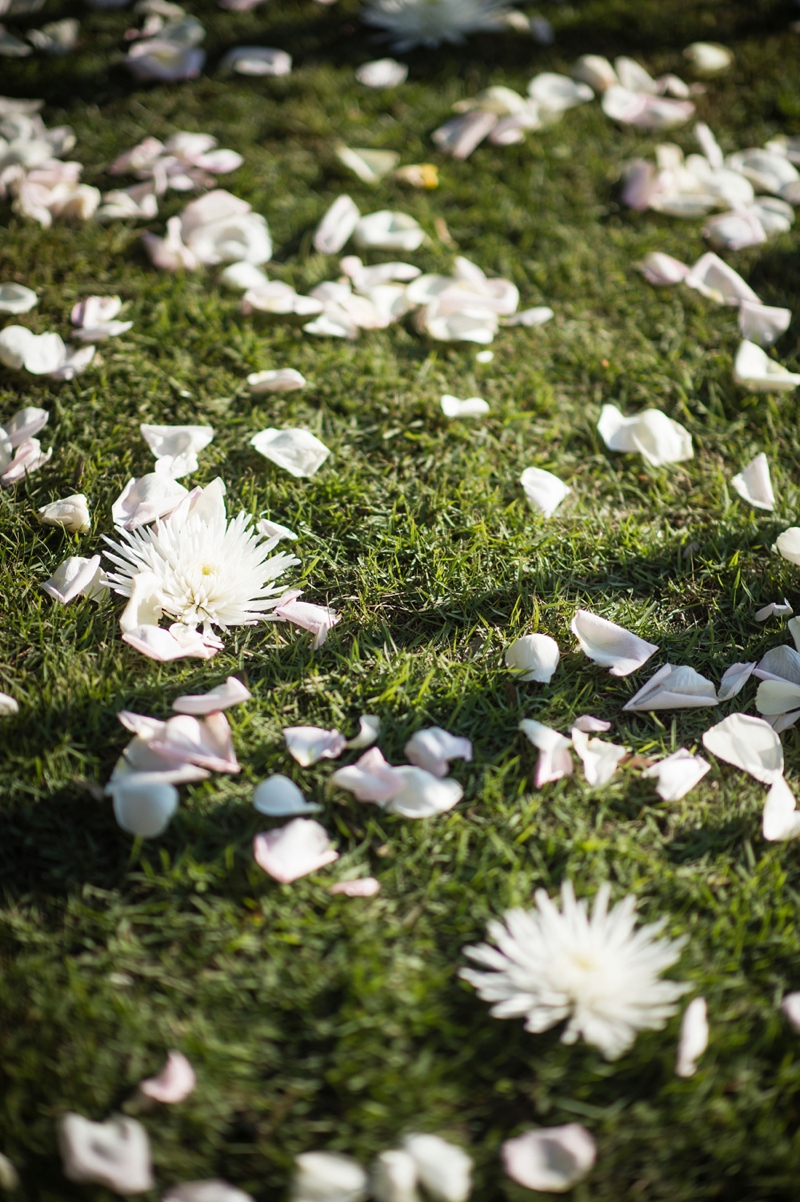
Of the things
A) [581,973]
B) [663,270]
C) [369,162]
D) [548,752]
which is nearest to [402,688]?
[548,752]

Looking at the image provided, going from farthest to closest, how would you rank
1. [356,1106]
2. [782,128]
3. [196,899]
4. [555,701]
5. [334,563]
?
[782,128], [334,563], [555,701], [196,899], [356,1106]

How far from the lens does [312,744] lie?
1.20 meters

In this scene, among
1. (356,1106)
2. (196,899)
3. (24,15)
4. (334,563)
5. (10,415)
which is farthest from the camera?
(24,15)

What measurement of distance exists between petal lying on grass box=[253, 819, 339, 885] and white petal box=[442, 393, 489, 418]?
864 millimetres

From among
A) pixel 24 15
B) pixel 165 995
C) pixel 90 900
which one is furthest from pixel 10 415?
pixel 24 15

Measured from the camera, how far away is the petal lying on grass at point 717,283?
6.36 ft

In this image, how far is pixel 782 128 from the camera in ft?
7.80

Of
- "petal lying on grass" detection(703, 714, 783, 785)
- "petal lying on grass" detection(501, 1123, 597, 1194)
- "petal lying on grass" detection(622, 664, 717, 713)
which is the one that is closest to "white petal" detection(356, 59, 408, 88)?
"petal lying on grass" detection(622, 664, 717, 713)

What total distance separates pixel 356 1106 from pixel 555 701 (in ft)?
1.97

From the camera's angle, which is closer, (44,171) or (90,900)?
(90,900)

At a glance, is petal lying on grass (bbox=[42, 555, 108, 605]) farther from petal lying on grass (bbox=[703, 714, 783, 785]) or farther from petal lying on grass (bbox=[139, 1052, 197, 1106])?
petal lying on grass (bbox=[703, 714, 783, 785])

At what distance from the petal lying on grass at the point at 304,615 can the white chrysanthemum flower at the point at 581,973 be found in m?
0.52

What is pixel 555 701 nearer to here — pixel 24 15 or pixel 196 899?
pixel 196 899

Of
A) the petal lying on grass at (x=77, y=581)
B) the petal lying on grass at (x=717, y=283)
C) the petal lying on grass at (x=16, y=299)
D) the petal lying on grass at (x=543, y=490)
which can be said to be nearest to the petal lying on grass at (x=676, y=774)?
the petal lying on grass at (x=543, y=490)
